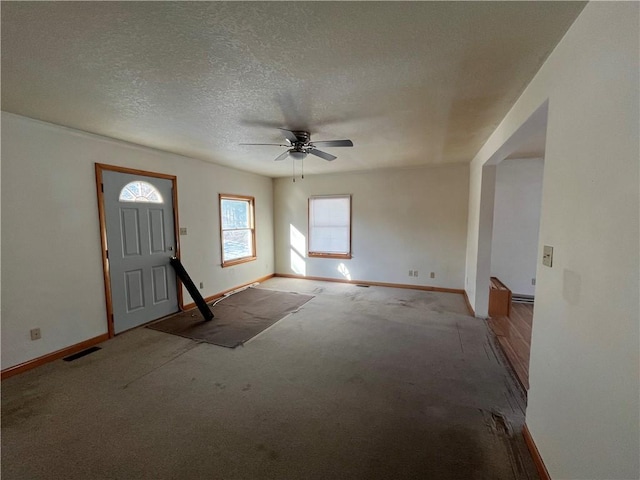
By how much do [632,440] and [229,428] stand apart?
6.78 ft

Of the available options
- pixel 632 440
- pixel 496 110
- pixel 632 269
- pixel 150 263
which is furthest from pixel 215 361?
pixel 496 110

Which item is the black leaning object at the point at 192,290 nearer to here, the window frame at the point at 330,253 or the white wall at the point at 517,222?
the window frame at the point at 330,253

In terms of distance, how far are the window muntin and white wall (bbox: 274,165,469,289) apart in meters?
3.06

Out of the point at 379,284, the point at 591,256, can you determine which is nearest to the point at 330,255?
the point at 379,284

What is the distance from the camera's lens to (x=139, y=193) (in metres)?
3.56

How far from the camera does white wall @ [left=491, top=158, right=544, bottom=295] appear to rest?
4.53 metres

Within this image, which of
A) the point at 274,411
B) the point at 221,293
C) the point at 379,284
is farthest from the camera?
the point at 379,284

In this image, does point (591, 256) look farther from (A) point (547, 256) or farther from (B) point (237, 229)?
(B) point (237, 229)

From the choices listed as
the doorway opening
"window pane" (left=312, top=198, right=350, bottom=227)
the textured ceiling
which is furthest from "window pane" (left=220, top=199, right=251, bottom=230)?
the doorway opening

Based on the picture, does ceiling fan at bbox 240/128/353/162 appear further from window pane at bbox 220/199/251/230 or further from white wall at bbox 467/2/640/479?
window pane at bbox 220/199/251/230

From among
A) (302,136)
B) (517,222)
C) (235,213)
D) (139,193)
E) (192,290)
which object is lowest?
(192,290)

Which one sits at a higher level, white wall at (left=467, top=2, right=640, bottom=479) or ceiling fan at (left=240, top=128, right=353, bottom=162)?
ceiling fan at (left=240, top=128, right=353, bottom=162)

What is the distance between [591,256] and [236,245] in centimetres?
521

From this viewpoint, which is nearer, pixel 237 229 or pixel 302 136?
pixel 302 136
